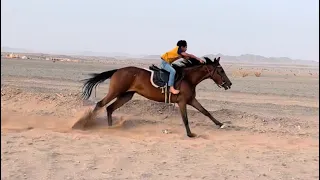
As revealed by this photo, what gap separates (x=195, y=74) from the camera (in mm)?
10781

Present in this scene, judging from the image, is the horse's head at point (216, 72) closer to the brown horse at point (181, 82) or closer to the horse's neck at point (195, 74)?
the brown horse at point (181, 82)

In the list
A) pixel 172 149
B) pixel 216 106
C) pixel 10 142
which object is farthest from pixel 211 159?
pixel 216 106

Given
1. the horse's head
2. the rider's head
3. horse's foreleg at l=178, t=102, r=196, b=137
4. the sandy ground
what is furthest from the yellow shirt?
the sandy ground

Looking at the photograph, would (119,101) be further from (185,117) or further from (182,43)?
(182,43)

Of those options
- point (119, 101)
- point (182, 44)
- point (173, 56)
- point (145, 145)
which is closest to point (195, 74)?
point (173, 56)

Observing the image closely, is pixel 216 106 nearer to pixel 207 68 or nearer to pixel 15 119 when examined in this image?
pixel 207 68

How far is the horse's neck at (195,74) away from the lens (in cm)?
1073

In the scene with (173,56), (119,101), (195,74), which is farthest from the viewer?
(119,101)

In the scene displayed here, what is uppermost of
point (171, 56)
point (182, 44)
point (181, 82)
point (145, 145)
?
point (182, 44)

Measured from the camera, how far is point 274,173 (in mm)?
7160

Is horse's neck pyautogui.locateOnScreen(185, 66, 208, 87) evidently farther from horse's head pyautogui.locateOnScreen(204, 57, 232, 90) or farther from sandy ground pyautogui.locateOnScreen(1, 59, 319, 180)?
sandy ground pyautogui.locateOnScreen(1, 59, 319, 180)

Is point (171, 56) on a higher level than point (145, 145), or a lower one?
higher

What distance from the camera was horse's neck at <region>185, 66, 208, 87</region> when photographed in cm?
1073

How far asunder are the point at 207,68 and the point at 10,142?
4980 mm
